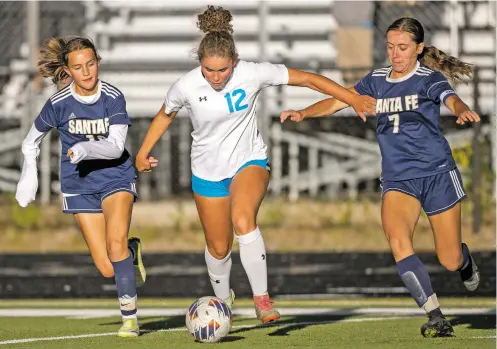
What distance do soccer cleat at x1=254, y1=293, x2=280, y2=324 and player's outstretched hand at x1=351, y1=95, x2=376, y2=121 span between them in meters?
1.38

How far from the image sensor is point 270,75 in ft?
34.0

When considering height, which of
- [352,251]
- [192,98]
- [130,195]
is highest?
[192,98]

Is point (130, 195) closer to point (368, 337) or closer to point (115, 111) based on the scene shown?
point (115, 111)

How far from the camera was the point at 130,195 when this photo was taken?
1063 cm

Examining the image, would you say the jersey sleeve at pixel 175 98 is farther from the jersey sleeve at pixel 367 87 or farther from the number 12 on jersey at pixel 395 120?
the number 12 on jersey at pixel 395 120

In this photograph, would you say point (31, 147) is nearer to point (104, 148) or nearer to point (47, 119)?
point (47, 119)

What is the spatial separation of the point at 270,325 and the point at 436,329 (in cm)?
168

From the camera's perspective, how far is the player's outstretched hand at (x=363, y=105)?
10102 mm

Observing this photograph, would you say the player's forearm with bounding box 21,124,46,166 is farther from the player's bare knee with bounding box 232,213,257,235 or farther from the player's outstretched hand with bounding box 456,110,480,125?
the player's outstretched hand with bounding box 456,110,480,125

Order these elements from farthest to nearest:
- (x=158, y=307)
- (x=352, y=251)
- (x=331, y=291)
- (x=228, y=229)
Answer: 1. (x=352, y=251)
2. (x=331, y=291)
3. (x=158, y=307)
4. (x=228, y=229)

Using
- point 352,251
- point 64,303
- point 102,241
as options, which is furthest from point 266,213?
point 102,241

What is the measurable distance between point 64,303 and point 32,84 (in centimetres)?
813

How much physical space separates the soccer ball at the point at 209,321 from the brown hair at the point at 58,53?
209 centimetres

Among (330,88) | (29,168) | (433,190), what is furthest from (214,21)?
(433,190)
